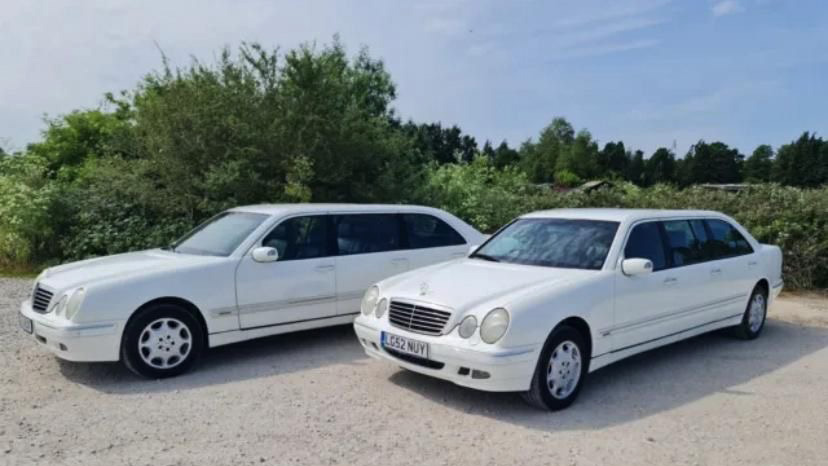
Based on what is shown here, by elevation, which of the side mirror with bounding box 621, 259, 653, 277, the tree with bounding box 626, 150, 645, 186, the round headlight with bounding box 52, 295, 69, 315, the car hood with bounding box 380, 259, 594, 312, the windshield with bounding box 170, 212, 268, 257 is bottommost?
the round headlight with bounding box 52, 295, 69, 315

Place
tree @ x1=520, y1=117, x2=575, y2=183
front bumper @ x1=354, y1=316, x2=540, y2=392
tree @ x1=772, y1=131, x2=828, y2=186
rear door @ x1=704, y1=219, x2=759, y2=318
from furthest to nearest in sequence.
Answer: tree @ x1=520, y1=117, x2=575, y2=183
tree @ x1=772, y1=131, x2=828, y2=186
rear door @ x1=704, y1=219, x2=759, y2=318
front bumper @ x1=354, y1=316, x2=540, y2=392

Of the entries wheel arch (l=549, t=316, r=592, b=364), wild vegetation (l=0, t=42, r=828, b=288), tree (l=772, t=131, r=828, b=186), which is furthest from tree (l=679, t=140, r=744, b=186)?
wheel arch (l=549, t=316, r=592, b=364)

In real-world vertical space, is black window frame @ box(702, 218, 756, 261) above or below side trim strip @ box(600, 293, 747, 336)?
above

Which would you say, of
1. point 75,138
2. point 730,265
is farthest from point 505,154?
point 730,265

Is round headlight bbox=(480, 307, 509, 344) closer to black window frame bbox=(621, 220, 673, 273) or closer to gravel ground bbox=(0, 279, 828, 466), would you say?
gravel ground bbox=(0, 279, 828, 466)

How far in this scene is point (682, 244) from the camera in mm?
6625

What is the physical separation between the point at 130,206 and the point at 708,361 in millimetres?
10764

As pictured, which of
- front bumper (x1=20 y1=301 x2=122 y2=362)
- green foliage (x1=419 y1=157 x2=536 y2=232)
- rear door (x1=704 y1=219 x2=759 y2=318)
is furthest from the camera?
green foliage (x1=419 y1=157 x2=536 y2=232)

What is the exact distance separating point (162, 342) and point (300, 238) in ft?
5.70

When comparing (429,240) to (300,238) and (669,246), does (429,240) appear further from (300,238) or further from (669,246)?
(669,246)

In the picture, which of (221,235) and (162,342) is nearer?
(162,342)

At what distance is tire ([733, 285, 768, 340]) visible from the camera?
751 centimetres

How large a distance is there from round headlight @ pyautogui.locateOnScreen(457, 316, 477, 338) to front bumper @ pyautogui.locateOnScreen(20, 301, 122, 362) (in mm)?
2920

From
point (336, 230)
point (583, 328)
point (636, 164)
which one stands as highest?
point (636, 164)
